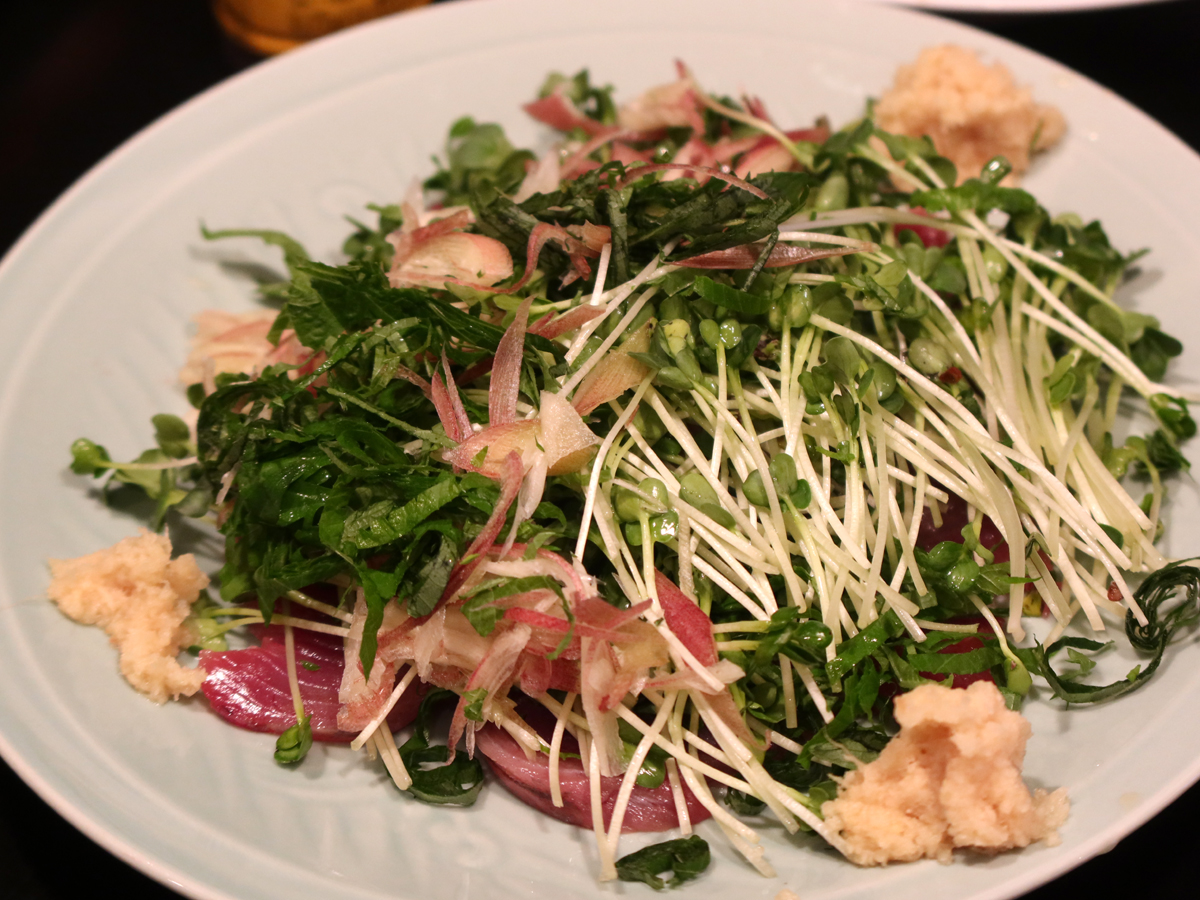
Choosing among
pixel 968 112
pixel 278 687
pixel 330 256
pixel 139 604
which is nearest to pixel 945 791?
pixel 278 687

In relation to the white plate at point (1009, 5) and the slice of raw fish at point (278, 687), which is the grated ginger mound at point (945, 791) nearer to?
the slice of raw fish at point (278, 687)

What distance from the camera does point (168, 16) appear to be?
13.2 feet

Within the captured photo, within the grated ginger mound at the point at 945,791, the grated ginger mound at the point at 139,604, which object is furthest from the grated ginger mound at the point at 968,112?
the grated ginger mound at the point at 139,604

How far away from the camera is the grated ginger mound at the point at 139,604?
1.76 metres

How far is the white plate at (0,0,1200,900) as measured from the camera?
1.53m

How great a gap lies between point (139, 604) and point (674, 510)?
111 centimetres

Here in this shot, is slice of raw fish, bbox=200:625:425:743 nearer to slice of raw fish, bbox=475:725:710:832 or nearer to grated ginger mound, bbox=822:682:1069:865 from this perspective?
slice of raw fish, bbox=475:725:710:832

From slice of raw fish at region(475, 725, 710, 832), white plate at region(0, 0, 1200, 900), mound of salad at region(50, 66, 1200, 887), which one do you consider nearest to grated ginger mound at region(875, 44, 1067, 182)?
white plate at region(0, 0, 1200, 900)

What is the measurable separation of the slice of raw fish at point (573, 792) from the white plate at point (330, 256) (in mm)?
52

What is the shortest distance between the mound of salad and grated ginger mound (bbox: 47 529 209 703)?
0.02 m

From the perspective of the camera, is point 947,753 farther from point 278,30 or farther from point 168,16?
point 168,16

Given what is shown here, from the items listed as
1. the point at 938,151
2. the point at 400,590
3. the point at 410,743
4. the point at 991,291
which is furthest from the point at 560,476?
the point at 938,151

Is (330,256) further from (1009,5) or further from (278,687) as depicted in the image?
(1009,5)

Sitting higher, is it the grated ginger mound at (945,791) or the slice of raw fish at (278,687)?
the grated ginger mound at (945,791)
